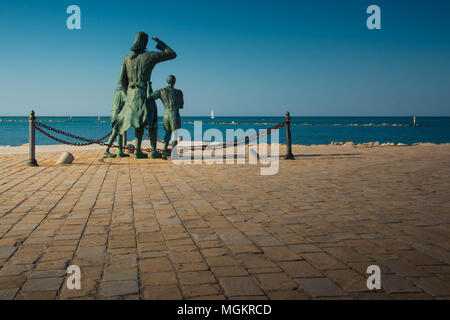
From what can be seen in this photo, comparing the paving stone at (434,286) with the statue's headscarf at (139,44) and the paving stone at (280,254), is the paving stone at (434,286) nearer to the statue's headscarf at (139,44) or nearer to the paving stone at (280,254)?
the paving stone at (280,254)

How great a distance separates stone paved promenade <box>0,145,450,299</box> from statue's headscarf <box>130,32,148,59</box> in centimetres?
483

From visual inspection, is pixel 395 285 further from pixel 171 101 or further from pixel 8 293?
pixel 171 101

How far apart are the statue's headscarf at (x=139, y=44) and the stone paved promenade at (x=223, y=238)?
4.83 m

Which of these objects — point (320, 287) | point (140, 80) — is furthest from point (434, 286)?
point (140, 80)

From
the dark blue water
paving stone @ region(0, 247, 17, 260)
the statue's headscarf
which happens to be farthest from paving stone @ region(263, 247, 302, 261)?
the dark blue water

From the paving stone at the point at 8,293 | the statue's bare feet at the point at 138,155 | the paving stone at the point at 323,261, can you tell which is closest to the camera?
the paving stone at the point at 8,293

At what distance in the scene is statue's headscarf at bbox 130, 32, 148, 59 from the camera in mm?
10391

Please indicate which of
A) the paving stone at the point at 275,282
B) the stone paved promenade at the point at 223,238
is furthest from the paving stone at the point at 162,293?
the paving stone at the point at 275,282

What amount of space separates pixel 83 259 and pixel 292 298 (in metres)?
1.70

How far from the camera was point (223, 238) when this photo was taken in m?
3.56

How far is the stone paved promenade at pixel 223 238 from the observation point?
2504 mm

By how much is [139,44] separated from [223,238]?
8263 mm
